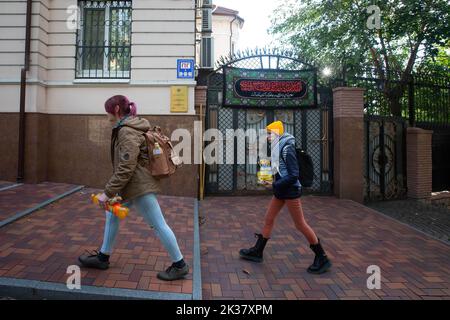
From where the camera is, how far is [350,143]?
8.71m

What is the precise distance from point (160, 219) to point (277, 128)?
1.78m

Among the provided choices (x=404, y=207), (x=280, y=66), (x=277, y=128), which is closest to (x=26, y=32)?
(x=280, y=66)

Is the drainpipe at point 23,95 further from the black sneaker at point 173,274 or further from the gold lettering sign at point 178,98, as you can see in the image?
the black sneaker at point 173,274

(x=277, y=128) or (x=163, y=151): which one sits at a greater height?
(x=277, y=128)

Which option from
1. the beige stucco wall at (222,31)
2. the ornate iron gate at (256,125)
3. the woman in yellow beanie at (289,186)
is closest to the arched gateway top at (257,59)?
the ornate iron gate at (256,125)

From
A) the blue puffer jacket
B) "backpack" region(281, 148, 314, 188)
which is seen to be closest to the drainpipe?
the blue puffer jacket

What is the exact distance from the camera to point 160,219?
3561mm

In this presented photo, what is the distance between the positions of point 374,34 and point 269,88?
14.1 feet

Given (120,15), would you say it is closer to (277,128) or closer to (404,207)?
(277,128)

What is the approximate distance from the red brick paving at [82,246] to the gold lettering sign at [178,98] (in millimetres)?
2575

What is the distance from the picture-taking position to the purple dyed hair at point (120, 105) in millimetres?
3559

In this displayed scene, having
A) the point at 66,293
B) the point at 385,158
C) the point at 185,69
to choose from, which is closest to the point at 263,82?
the point at 185,69
